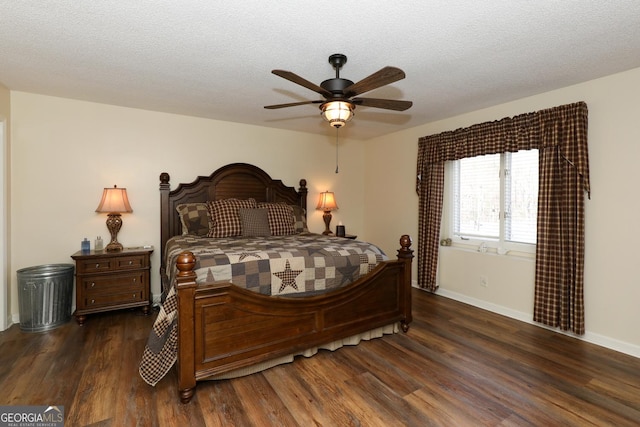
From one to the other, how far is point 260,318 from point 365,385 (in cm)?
84

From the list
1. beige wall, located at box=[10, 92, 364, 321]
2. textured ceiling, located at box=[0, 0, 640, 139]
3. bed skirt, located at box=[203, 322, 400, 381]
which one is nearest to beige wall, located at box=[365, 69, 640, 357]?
textured ceiling, located at box=[0, 0, 640, 139]

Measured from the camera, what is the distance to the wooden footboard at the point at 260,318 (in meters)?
1.90

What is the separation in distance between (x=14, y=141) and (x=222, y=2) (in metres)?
2.96

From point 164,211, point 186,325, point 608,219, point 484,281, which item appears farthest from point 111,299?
point 608,219

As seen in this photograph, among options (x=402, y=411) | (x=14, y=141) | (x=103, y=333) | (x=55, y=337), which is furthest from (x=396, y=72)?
(x=14, y=141)

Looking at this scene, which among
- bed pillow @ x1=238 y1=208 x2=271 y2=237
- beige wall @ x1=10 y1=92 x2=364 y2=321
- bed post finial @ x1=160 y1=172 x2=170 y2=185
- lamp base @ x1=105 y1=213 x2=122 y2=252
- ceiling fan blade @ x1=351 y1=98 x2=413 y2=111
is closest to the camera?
ceiling fan blade @ x1=351 y1=98 x2=413 y2=111

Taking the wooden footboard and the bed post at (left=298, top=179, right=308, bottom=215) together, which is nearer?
the wooden footboard

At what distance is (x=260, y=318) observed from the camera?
2191 millimetres

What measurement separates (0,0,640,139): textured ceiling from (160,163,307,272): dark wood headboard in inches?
43.4

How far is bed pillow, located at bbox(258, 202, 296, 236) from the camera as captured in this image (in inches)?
147

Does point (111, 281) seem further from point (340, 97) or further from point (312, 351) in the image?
point (340, 97)

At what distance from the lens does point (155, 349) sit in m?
2.01

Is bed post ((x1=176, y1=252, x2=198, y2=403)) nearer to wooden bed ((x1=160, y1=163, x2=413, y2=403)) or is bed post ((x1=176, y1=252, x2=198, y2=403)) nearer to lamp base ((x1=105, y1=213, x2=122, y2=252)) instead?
wooden bed ((x1=160, y1=163, x2=413, y2=403))

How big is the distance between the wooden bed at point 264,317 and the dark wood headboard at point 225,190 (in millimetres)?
1935
